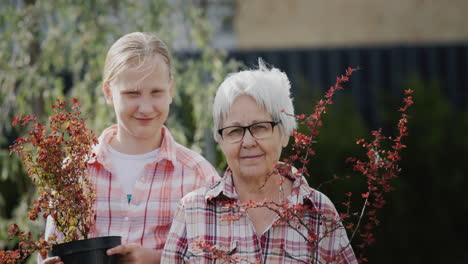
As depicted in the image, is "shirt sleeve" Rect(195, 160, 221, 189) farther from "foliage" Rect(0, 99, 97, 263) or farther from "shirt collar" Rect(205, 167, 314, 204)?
"foliage" Rect(0, 99, 97, 263)

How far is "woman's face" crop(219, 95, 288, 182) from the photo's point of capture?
250 cm

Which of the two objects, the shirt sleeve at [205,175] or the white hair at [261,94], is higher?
the white hair at [261,94]

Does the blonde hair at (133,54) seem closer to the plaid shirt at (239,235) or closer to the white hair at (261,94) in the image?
the white hair at (261,94)

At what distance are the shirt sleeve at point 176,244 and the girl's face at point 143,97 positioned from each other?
0.45 m

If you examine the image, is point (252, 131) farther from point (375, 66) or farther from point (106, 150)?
point (375, 66)

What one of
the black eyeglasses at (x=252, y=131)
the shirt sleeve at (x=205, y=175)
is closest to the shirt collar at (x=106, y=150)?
the shirt sleeve at (x=205, y=175)

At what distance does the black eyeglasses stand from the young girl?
1.01ft

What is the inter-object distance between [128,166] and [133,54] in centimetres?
46

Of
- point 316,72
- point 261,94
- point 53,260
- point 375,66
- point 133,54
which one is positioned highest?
point 375,66

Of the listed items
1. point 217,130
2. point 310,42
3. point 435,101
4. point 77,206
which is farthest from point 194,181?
point 310,42

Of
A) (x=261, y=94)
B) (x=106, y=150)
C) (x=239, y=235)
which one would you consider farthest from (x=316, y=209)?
(x=106, y=150)

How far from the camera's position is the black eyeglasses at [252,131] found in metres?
2.50

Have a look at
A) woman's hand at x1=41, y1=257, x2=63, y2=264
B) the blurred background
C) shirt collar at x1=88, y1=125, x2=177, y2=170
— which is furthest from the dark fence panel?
woman's hand at x1=41, y1=257, x2=63, y2=264

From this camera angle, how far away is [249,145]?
249 cm
